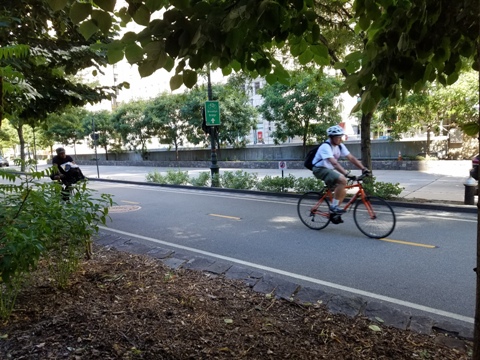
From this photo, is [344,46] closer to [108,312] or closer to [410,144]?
[108,312]

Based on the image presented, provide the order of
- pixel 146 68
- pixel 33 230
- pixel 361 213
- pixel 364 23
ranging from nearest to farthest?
pixel 146 68 < pixel 364 23 < pixel 33 230 < pixel 361 213

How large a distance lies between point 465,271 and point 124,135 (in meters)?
34.3

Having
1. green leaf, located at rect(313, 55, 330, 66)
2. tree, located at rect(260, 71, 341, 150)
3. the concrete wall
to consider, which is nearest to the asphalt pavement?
green leaf, located at rect(313, 55, 330, 66)

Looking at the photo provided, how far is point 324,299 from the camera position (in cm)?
360

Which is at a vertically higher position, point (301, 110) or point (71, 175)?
point (301, 110)

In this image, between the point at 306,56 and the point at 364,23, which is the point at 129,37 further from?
the point at 364,23

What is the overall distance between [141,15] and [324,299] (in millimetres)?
3056

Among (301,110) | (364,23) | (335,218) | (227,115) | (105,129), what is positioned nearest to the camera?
(364,23)

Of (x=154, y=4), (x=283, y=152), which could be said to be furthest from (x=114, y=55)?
(x=283, y=152)

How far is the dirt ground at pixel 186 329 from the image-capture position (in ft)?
8.42

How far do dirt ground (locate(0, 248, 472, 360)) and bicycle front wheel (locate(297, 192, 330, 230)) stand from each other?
3928 mm

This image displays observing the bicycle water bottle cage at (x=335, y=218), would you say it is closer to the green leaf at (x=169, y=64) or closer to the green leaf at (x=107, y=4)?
the green leaf at (x=169, y=64)

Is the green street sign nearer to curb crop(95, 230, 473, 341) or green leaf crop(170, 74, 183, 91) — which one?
curb crop(95, 230, 473, 341)

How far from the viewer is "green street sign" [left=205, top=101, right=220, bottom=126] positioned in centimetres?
1515
